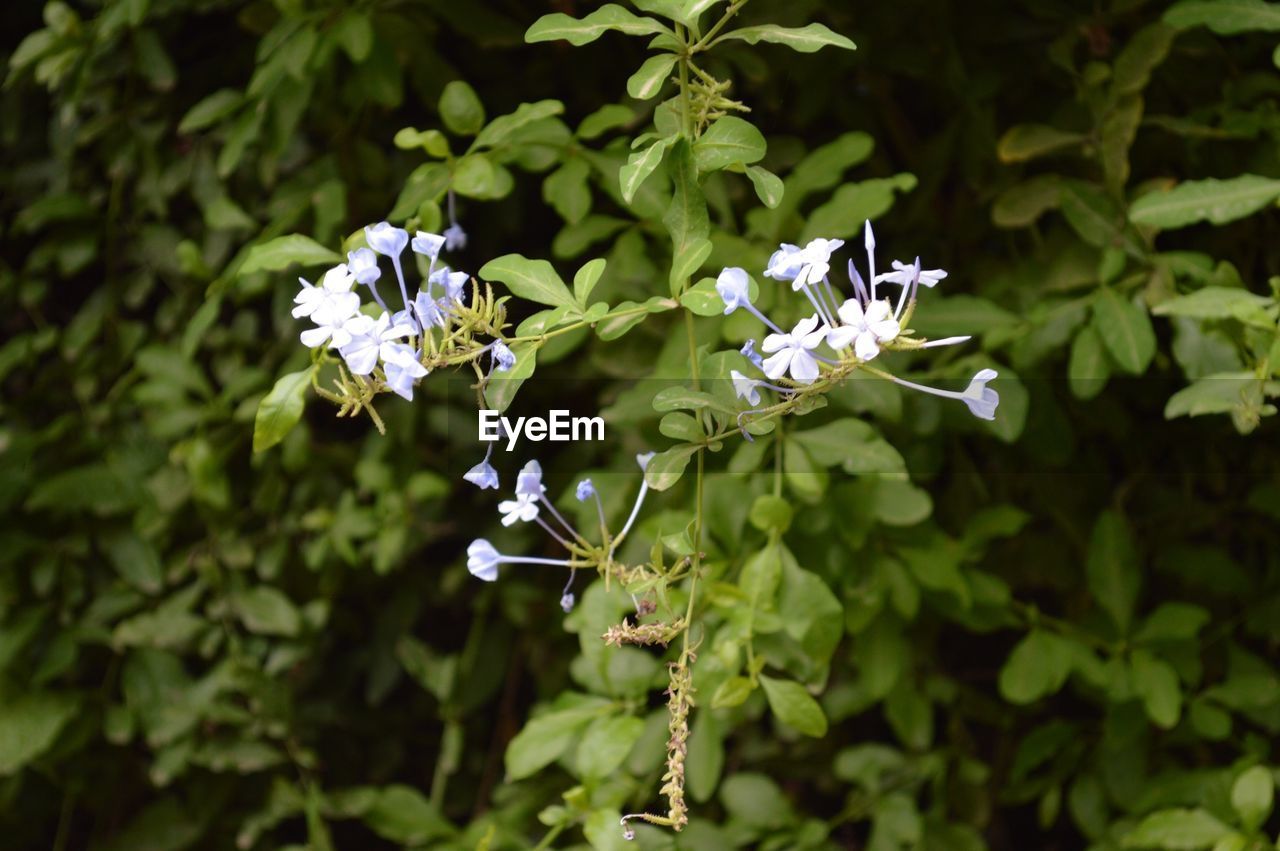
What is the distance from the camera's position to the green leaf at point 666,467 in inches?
27.9

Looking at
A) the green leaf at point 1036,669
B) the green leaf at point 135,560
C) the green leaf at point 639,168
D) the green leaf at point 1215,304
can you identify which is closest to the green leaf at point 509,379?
the green leaf at point 639,168

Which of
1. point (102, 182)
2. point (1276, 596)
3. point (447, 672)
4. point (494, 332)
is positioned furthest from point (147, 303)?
point (1276, 596)

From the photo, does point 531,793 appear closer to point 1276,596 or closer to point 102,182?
point 1276,596

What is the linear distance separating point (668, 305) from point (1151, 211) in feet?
1.62

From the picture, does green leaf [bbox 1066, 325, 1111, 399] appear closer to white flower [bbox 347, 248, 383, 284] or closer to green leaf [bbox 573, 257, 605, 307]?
green leaf [bbox 573, 257, 605, 307]

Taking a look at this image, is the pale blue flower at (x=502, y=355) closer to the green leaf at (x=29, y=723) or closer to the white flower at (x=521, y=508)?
the white flower at (x=521, y=508)

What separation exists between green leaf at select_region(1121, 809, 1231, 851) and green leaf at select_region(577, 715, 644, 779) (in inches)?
18.5

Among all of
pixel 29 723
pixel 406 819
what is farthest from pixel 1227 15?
pixel 29 723

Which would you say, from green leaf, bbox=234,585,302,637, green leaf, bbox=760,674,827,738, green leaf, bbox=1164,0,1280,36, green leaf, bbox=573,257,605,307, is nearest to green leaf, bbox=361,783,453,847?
green leaf, bbox=234,585,302,637

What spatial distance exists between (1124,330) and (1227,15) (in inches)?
10.7

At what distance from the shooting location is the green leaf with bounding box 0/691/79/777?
1.32 m

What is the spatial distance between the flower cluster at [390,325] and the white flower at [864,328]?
0.20m

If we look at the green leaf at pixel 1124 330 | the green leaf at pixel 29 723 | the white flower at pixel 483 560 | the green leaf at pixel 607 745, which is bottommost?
the green leaf at pixel 29 723

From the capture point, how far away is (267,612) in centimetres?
136
